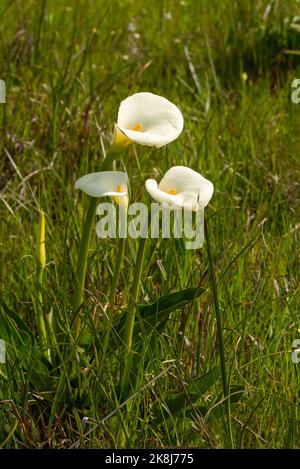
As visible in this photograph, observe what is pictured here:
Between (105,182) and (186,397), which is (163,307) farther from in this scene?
(105,182)

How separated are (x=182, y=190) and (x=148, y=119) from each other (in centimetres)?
12

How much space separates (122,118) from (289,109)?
1.26m

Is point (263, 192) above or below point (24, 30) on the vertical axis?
below

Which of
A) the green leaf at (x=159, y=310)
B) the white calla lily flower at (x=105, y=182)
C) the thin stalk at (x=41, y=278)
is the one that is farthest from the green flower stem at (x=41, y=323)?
the white calla lily flower at (x=105, y=182)

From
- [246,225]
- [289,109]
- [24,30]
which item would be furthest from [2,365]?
[24,30]

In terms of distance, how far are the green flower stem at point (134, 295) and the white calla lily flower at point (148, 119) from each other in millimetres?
148

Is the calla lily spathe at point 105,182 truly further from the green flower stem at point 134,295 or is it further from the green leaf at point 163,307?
the green leaf at point 163,307

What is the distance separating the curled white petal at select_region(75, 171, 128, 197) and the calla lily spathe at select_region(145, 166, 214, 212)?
4 cm

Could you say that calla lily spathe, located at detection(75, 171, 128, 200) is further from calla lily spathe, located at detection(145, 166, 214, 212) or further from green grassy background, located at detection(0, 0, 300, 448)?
green grassy background, located at detection(0, 0, 300, 448)

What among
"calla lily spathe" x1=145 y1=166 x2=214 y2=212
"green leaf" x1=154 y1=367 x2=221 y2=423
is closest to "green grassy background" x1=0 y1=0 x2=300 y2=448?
"green leaf" x1=154 y1=367 x2=221 y2=423

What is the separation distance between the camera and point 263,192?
2156 millimetres

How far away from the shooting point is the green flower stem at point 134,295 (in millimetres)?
1334
